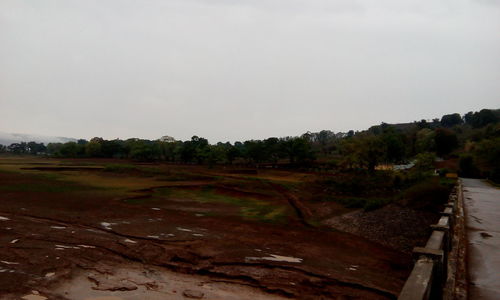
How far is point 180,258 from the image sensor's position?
11750mm

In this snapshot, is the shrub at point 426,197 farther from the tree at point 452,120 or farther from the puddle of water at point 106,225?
the tree at point 452,120

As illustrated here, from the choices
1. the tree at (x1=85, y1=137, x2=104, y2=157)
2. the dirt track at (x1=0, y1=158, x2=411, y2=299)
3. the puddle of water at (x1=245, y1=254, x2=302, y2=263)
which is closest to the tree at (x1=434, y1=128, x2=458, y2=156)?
the dirt track at (x1=0, y1=158, x2=411, y2=299)

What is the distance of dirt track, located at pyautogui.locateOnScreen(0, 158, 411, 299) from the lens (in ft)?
30.0

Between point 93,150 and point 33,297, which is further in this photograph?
point 93,150

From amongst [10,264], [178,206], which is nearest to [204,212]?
[178,206]

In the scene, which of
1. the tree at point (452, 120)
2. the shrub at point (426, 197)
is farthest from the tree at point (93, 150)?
the tree at point (452, 120)

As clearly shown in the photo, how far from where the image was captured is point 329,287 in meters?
9.72

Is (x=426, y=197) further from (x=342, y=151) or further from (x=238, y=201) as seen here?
(x=342, y=151)

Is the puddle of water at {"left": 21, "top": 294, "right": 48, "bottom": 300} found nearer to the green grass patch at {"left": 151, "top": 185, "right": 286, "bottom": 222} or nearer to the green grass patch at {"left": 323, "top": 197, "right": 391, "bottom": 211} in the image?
the green grass patch at {"left": 151, "top": 185, "right": 286, "bottom": 222}

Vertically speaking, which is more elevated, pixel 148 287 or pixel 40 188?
pixel 40 188

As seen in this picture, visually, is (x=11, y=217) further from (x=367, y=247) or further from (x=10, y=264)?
(x=367, y=247)

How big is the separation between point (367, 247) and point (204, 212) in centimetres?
1126

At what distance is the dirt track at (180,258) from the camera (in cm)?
916

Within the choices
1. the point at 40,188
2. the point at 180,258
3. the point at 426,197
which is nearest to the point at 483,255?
the point at 180,258
